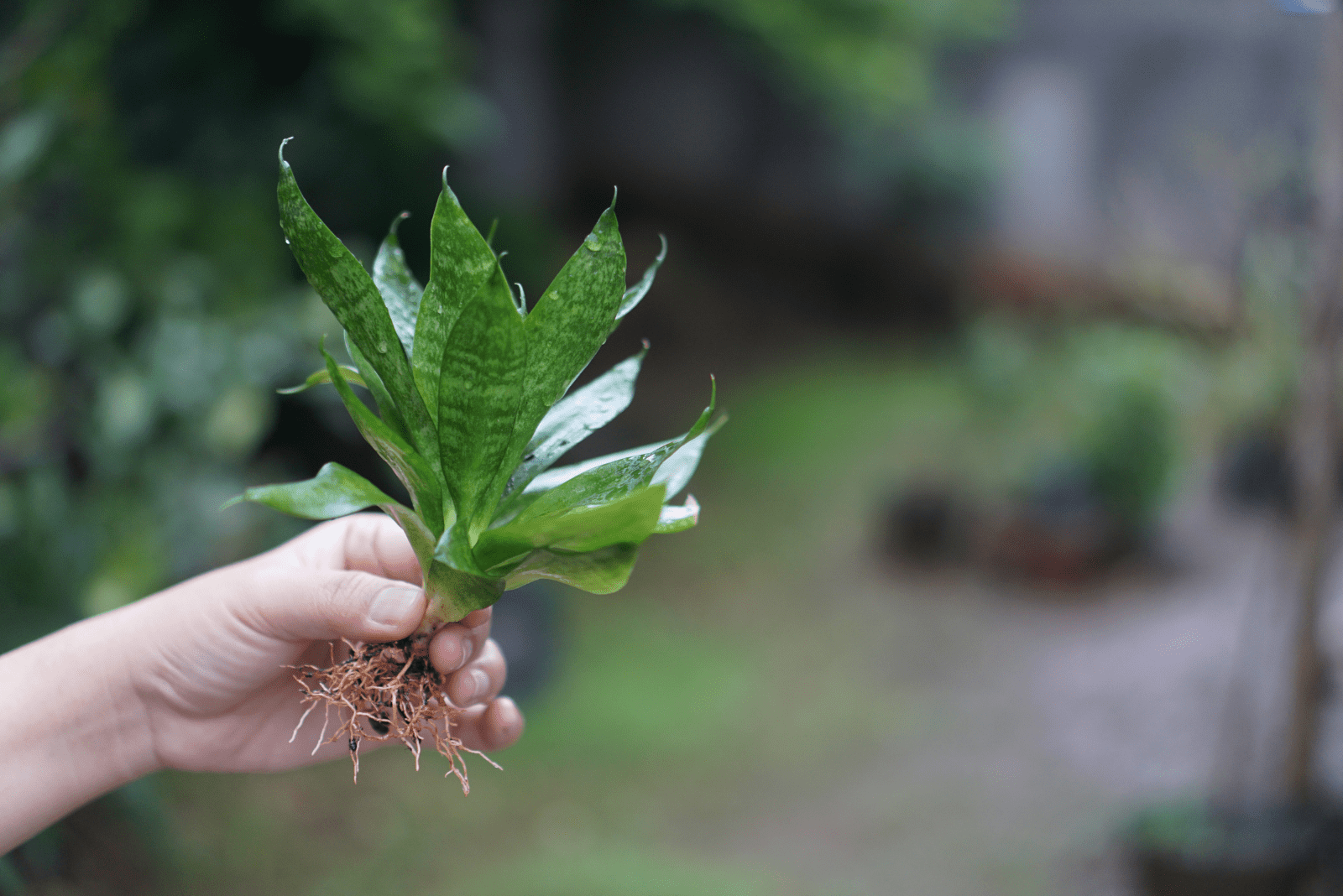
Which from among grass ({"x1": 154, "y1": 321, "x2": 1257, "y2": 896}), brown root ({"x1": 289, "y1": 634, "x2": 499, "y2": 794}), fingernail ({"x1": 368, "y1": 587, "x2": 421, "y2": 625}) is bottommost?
grass ({"x1": 154, "y1": 321, "x2": 1257, "y2": 896})

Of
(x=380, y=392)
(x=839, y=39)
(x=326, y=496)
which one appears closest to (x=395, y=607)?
(x=326, y=496)

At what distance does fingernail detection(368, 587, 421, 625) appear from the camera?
4.38ft

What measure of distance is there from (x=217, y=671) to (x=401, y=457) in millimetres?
594

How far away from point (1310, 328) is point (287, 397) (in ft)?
15.5

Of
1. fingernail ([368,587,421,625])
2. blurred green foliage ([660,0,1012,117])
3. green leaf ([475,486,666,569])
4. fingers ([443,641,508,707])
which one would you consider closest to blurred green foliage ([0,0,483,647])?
fingers ([443,641,508,707])

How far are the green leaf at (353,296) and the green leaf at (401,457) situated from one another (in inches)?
1.3

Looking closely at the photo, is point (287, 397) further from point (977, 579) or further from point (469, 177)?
point (977, 579)

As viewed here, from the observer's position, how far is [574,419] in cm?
141

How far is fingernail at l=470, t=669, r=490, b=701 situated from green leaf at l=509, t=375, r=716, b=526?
13.3 inches

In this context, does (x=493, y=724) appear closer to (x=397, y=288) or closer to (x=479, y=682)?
(x=479, y=682)

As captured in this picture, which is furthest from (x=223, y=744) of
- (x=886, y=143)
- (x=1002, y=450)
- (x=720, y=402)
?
(x=886, y=143)

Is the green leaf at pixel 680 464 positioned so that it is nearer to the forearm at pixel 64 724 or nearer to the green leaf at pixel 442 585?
the green leaf at pixel 442 585

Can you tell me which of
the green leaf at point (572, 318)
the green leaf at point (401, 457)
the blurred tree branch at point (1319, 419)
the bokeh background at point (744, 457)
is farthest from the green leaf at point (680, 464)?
the blurred tree branch at point (1319, 419)

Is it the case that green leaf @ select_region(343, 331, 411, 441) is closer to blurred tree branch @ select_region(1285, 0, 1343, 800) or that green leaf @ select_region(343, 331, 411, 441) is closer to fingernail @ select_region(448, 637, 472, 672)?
fingernail @ select_region(448, 637, 472, 672)
